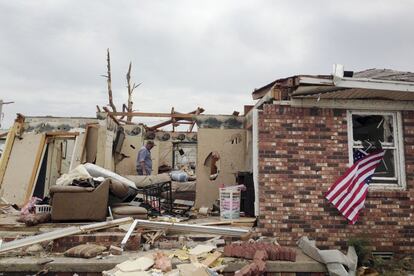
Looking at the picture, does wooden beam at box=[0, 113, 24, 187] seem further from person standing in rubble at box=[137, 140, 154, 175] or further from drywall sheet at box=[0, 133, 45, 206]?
person standing in rubble at box=[137, 140, 154, 175]

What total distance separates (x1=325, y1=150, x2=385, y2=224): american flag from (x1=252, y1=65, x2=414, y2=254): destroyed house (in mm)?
109

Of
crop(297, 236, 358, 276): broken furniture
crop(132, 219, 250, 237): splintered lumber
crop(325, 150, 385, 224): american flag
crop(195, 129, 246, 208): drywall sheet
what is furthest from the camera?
crop(195, 129, 246, 208): drywall sheet

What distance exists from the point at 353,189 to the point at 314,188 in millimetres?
711

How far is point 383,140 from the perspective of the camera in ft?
22.4

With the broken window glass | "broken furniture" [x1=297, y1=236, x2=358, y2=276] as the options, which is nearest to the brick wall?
the broken window glass

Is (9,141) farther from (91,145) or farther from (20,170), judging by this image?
(91,145)

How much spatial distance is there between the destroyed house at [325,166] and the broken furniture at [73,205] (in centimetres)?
308

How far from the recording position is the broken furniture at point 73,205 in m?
6.56

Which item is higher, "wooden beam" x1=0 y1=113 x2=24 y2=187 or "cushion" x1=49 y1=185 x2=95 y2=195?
"wooden beam" x1=0 y1=113 x2=24 y2=187

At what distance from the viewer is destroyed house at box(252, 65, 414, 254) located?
6445mm

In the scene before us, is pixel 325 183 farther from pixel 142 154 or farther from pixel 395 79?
pixel 142 154

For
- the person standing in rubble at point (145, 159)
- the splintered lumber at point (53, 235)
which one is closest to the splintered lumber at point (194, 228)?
the splintered lumber at point (53, 235)

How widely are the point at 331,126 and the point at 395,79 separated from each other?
4.35 ft

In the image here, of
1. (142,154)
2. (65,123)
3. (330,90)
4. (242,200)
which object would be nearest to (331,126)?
(330,90)
